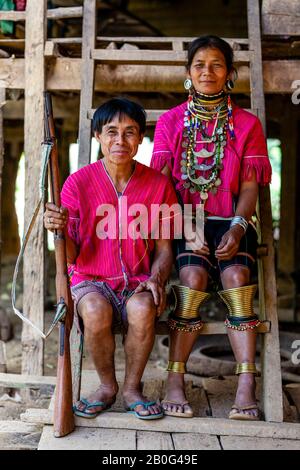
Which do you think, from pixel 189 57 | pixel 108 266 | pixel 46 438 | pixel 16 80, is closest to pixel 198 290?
pixel 108 266

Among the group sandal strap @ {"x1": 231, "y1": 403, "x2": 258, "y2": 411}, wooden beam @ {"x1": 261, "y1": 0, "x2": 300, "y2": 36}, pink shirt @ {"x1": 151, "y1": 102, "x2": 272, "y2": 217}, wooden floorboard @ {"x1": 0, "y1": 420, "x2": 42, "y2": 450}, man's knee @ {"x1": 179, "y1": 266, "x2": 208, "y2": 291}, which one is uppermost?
wooden beam @ {"x1": 261, "y1": 0, "x2": 300, "y2": 36}

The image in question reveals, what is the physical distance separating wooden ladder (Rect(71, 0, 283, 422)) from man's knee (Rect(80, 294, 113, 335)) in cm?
35

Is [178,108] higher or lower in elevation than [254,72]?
lower

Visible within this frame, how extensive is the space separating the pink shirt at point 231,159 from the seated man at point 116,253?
0.79 feet

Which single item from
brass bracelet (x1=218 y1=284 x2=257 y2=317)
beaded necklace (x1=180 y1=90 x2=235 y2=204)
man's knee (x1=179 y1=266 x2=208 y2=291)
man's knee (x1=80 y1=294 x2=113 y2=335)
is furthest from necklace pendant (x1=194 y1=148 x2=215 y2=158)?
man's knee (x1=80 y1=294 x2=113 y2=335)

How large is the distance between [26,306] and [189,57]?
1850mm

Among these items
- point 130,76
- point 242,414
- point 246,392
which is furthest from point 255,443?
point 130,76

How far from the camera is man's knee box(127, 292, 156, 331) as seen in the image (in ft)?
10.2

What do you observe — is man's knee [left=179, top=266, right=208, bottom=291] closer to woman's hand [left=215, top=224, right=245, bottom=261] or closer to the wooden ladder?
woman's hand [left=215, top=224, right=245, bottom=261]

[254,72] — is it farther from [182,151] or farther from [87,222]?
[87,222]

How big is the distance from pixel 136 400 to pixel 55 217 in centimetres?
96

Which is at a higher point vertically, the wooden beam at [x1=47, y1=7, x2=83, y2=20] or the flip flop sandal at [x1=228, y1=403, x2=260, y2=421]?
the wooden beam at [x1=47, y1=7, x2=83, y2=20]

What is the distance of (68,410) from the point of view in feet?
9.98

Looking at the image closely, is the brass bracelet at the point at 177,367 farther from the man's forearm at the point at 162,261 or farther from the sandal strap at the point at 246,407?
the man's forearm at the point at 162,261
